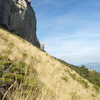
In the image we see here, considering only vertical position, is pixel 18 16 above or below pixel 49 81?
above

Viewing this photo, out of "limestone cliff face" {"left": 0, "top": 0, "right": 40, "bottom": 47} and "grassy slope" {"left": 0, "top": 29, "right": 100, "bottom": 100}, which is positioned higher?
"limestone cliff face" {"left": 0, "top": 0, "right": 40, "bottom": 47}

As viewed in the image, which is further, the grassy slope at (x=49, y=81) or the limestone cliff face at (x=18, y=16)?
the limestone cliff face at (x=18, y=16)

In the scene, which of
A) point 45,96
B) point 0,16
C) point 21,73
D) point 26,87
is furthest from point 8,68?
point 0,16

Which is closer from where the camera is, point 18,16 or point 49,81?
point 49,81

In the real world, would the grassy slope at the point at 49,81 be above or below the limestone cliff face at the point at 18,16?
below

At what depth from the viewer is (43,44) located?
131875 millimetres

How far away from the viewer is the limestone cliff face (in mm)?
77000

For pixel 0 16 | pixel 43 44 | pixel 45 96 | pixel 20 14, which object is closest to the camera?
pixel 45 96

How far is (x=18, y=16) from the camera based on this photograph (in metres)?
90.3

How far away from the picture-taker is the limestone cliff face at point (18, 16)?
77.0 meters

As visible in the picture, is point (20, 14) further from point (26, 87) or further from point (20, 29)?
point (26, 87)

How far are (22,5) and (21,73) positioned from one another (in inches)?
3636

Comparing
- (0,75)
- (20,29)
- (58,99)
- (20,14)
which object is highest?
(20,14)

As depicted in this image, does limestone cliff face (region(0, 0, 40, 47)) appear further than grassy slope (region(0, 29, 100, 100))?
Yes
